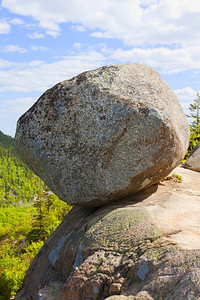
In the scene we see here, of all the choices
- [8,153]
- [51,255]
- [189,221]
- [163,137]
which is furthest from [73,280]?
[8,153]

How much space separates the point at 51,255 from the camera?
28.7 ft

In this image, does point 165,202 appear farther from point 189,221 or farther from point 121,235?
point 121,235

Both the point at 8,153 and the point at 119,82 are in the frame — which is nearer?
the point at 119,82

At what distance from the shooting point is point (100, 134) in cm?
764

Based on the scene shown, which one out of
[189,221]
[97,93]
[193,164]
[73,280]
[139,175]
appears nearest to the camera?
[73,280]

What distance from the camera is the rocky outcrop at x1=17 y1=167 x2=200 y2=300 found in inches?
202

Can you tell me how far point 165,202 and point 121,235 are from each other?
2.08 meters

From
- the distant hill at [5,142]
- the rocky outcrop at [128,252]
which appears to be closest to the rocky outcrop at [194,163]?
the rocky outcrop at [128,252]

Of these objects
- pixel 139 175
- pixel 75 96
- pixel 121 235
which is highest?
pixel 75 96

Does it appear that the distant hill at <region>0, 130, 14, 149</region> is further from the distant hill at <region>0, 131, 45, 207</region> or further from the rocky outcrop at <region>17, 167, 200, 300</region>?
the rocky outcrop at <region>17, 167, 200, 300</region>

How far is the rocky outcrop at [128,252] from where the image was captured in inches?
202

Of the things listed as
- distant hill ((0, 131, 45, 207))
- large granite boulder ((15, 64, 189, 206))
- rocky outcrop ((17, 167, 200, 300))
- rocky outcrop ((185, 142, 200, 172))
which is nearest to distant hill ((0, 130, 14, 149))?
distant hill ((0, 131, 45, 207))

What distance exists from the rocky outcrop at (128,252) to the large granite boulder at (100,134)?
93 centimetres

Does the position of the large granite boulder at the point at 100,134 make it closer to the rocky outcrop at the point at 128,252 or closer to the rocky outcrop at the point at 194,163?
the rocky outcrop at the point at 128,252
